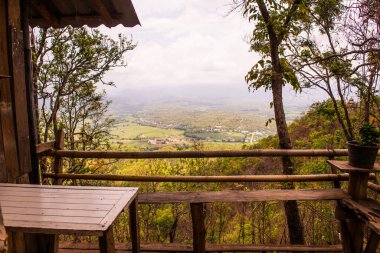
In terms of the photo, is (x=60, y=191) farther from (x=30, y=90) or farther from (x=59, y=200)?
(x=30, y=90)

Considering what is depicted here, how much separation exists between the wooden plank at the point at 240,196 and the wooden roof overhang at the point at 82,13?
1817mm

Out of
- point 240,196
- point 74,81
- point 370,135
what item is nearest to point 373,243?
point 370,135

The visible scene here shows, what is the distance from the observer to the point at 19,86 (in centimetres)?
248

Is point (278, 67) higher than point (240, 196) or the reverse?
higher

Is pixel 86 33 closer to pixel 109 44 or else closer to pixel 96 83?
pixel 109 44

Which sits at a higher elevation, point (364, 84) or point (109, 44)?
point (109, 44)

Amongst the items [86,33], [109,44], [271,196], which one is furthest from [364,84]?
[86,33]

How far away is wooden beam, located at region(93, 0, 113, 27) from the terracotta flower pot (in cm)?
272

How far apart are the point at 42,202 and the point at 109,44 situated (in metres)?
5.79

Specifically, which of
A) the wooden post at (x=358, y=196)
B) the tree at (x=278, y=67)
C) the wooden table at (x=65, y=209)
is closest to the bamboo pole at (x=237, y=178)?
the wooden post at (x=358, y=196)

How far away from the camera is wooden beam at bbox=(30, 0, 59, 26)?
2.88 m

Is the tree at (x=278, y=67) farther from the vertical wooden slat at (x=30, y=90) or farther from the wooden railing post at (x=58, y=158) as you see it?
the vertical wooden slat at (x=30, y=90)

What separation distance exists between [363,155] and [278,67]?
2.31 meters

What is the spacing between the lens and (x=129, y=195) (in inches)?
76.0
